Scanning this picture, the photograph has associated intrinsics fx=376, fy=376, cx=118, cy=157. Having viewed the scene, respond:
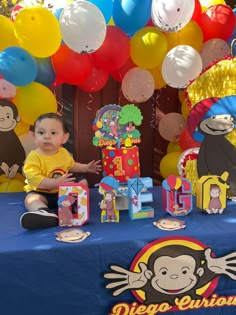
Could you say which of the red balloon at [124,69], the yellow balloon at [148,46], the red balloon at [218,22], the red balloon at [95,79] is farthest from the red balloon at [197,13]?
the red balloon at [95,79]

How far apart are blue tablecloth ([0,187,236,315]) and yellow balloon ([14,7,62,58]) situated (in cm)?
111

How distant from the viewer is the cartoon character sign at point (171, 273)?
57.4 inches

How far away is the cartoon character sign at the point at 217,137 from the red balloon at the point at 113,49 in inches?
25.6

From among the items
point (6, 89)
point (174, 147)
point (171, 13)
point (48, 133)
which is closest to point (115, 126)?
point (48, 133)

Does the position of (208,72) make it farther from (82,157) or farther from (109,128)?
(82,157)

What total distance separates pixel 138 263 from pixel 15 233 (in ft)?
1.69

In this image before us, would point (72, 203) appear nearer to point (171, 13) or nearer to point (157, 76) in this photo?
point (171, 13)

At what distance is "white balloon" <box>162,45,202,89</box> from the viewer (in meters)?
2.29

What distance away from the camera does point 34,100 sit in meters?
2.35

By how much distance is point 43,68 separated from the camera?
2.36 m

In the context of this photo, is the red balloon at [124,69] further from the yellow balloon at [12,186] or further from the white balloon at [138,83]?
the yellow balloon at [12,186]

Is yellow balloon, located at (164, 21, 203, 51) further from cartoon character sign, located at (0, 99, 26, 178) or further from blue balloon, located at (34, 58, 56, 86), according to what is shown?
cartoon character sign, located at (0, 99, 26, 178)

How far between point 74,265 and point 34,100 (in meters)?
1.25

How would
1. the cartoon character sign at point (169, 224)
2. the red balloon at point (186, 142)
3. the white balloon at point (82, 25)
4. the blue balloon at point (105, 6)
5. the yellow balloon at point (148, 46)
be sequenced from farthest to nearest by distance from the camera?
the red balloon at point (186, 142) → the yellow balloon at point (148, 46) → the blue balloon at point (105, 6) → the white balloon at point (82, 25) → the cartoon character sign at point (169, 224)
